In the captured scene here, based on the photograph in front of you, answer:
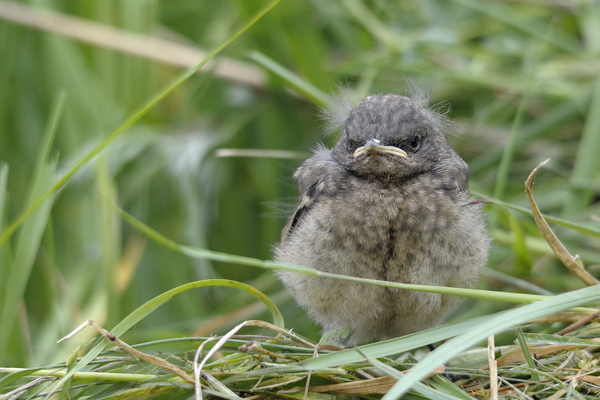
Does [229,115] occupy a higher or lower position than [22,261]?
higher

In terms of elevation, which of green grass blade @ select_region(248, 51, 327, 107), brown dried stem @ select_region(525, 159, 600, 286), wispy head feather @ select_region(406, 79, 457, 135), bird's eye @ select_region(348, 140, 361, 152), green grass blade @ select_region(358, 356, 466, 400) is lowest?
green grass blade @ select_region(358, 356, 466, 400)

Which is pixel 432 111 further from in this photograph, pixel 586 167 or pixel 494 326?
pixel 494 326

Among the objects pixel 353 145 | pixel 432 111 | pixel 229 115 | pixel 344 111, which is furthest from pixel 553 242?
pixel 229 115

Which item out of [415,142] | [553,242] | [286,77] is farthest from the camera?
[286,77]

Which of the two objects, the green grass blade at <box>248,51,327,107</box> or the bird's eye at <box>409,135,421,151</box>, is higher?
the green grass blade at <box>248,51,327,107</box>

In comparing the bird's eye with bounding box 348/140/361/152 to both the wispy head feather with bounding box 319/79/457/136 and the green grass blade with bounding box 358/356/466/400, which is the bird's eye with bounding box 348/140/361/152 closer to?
the wispy head feather with bounding box 319/79/457/136

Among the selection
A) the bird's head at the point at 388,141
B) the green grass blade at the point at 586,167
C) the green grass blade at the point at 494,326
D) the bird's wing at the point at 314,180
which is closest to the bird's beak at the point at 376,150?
the bird's head at the point at 388,141

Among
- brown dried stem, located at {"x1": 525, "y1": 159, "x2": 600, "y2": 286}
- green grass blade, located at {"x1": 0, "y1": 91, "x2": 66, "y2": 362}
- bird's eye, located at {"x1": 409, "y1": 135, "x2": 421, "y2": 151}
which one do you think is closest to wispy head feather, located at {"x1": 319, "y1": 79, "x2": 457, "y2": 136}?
bird's eye, located at {"x1": 409, "y1": 135, "x2": 421, "y2": 151}
